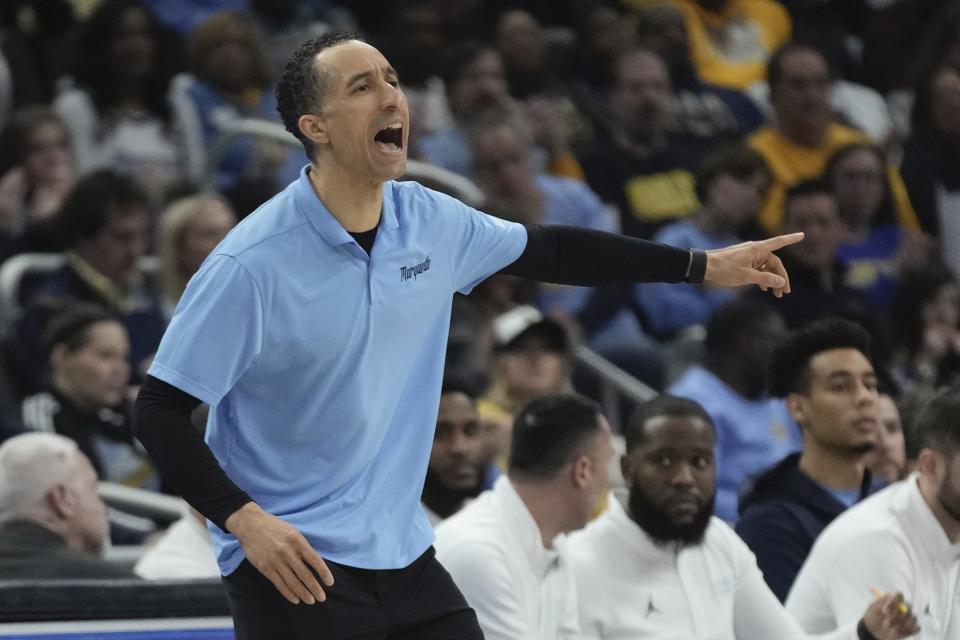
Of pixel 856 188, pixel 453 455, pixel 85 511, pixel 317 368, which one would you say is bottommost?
pixel 85 511

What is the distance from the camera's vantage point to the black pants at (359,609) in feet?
10.6

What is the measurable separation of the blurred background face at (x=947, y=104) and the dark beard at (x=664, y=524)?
15.2 ft

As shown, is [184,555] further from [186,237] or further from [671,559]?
[186,237]

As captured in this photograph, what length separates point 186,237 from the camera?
6.83 metres

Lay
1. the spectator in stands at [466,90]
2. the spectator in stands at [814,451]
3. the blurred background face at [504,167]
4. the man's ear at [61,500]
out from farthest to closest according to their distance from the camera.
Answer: the spectator in stands at [466,90] → the blurred background face at [504,167] → the spectator in stands at [814,451] → the man's ear at [61,500]

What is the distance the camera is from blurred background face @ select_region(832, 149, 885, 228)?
8656mm

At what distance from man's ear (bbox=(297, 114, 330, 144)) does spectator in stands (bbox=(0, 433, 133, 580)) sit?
1.98m

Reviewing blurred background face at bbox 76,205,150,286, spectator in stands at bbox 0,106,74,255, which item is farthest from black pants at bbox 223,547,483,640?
spectator in stands at bbox 0,106,74,255

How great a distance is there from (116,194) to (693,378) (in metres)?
2.23

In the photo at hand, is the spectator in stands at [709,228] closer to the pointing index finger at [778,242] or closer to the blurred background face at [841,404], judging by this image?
the blurred background face at [841,404]

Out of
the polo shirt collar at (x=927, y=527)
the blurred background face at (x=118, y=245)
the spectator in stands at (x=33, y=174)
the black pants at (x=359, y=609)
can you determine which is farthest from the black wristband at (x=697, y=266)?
the spectator in stands at (x=33, y=174)

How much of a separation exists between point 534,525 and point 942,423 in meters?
1.07

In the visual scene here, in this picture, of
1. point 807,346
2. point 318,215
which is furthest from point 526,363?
point 318,215

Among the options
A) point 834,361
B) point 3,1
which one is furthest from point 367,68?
point 3,1
